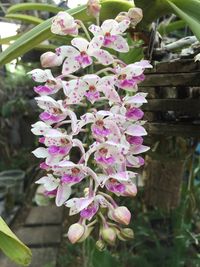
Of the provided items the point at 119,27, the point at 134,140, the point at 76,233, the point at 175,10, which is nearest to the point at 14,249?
the point at 76,233

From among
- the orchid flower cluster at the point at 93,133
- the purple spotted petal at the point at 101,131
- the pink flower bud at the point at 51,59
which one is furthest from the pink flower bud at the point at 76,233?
the pink flower bud at the point at 51,59

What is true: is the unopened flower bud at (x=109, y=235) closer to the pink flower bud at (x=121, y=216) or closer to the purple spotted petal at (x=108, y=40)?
the pink flower bud at (x=121, y=216)

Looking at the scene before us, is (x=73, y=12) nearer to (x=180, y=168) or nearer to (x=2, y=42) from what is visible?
(x=2, y=42)

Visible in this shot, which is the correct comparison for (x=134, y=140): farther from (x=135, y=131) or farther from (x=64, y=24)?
(x=64, y=24)

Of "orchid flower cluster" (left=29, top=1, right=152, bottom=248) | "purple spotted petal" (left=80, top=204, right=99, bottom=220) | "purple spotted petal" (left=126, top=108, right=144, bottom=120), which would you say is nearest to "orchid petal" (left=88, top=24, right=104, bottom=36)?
"orchid flower cluster" (left=29, top=1, right=152, bottom=248)

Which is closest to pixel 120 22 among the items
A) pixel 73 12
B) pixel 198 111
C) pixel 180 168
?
pixel 73 12

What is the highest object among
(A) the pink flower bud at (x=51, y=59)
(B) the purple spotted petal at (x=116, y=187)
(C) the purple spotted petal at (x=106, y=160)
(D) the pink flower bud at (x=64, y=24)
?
(D) the pink flower bud at (x=64, y=24)

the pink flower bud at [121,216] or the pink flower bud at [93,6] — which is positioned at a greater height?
the pink flower bud at [93,6]

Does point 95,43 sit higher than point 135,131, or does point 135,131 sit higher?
point 95,43
